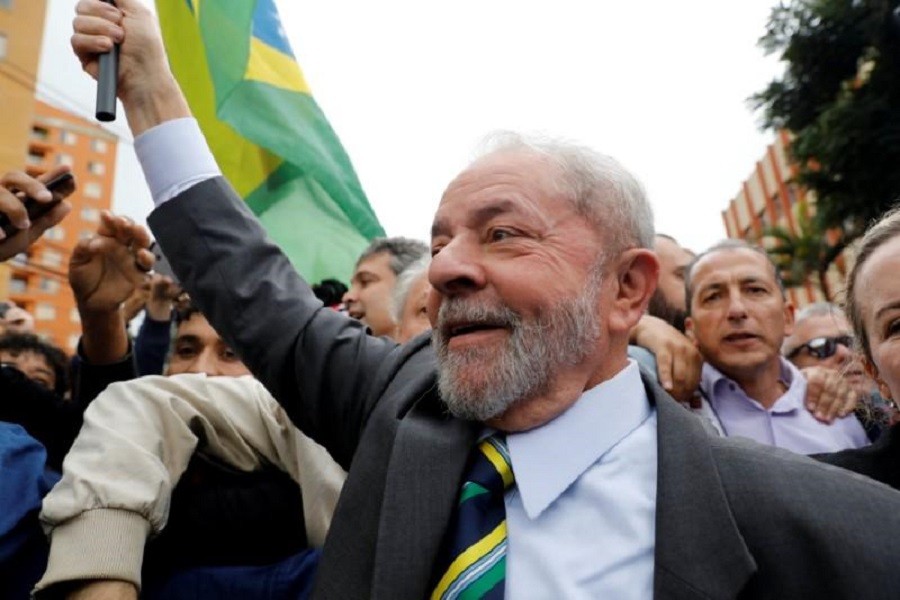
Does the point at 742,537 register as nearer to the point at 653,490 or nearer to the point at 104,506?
the point at 653,490

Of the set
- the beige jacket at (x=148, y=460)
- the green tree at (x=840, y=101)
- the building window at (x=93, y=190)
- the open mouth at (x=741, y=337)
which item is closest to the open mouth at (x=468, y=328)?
the beige jacket at (x=148, y=460)

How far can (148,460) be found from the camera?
1632 millimetres

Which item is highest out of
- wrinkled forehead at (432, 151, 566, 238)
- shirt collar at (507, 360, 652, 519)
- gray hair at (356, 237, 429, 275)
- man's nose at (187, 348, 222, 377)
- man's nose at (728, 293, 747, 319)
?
wrinkled forehead at (432, 151, 566, 238)

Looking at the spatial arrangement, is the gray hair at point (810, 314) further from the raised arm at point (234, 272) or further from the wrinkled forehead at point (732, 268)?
the raised arm at point (234, 272)

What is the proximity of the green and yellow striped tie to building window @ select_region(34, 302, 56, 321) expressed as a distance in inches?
2139

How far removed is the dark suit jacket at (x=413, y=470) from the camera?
1258 mm

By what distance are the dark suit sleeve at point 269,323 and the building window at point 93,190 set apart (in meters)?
65.3

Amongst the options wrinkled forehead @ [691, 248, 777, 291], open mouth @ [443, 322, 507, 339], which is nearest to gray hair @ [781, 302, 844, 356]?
wrinkled forehead @ [691, 248, 777, 291]

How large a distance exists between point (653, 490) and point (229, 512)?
890 millimetres

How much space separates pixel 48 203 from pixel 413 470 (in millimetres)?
1256

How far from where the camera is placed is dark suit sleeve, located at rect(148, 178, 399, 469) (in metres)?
1.68

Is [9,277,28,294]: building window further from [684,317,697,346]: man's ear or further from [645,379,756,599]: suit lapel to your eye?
[645,379,756,599]: suit lapel

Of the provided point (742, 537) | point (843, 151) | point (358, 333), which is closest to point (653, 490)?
point (742, 537)

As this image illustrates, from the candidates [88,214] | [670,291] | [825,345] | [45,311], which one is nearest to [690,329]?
[670,291]
